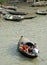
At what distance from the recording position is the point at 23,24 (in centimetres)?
3056

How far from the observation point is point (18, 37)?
2552 cm

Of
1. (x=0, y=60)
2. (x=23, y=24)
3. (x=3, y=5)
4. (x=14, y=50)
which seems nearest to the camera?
(x=0, y=60)

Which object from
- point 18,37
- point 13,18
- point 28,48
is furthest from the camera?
point 13,18

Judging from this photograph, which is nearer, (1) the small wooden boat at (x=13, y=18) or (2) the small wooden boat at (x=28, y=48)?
(2) the small wooden boat at (x=28, y=48)

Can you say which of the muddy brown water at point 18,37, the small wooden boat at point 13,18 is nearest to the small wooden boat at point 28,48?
the muddy brown water at point 18,37

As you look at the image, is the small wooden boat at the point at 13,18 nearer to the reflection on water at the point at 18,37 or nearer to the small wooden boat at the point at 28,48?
the reflection on water at the point at 18,37

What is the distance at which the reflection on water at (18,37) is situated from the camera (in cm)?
2078

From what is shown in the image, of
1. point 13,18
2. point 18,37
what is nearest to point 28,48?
point 18,37

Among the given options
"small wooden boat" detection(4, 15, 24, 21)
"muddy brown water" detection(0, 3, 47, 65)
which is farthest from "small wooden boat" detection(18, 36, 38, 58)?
"small wooden boat" detection(4, 15, 24, 21)

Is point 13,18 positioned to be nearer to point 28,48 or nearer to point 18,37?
point 18,37

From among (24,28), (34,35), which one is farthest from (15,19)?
(34,35)

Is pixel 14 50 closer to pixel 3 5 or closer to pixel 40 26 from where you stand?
pixel 40 26

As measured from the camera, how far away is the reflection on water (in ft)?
68.2

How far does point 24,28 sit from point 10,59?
840 centimetres
